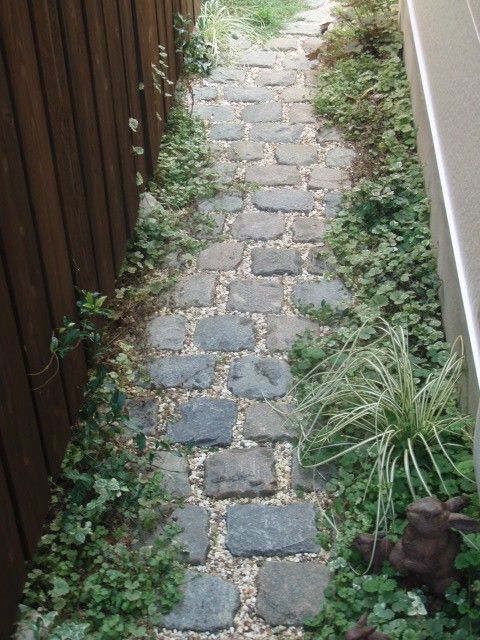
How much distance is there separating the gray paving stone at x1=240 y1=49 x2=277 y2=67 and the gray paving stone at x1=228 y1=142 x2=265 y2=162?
128cm

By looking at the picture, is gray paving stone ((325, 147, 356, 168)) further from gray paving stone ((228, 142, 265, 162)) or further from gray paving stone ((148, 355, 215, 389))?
gray paving stone ((148, 355, 215, 389))

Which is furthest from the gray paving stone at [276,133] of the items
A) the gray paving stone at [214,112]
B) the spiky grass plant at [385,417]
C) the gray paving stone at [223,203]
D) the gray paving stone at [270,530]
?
the gray paving stone at [270,530]

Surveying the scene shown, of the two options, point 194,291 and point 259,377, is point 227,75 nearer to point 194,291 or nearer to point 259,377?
point 194,291

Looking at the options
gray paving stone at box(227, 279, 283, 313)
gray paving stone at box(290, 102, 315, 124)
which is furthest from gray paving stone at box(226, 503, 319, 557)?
gray paving stone at box(290, 102, 315, 124)

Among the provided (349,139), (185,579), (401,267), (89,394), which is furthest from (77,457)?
(349,139)

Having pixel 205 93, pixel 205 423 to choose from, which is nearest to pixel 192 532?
pixel 205 423

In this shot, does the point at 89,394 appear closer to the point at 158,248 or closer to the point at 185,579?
the point at 185,579

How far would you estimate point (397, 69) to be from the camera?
6176 millimetres

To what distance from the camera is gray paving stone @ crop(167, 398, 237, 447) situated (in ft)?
11.7

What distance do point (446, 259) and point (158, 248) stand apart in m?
1.44

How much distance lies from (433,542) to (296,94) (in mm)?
4046

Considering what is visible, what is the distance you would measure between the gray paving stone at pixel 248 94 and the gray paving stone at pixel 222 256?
1784 millimetres

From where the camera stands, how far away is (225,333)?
4109 mm

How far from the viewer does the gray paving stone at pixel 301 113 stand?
5859mm
